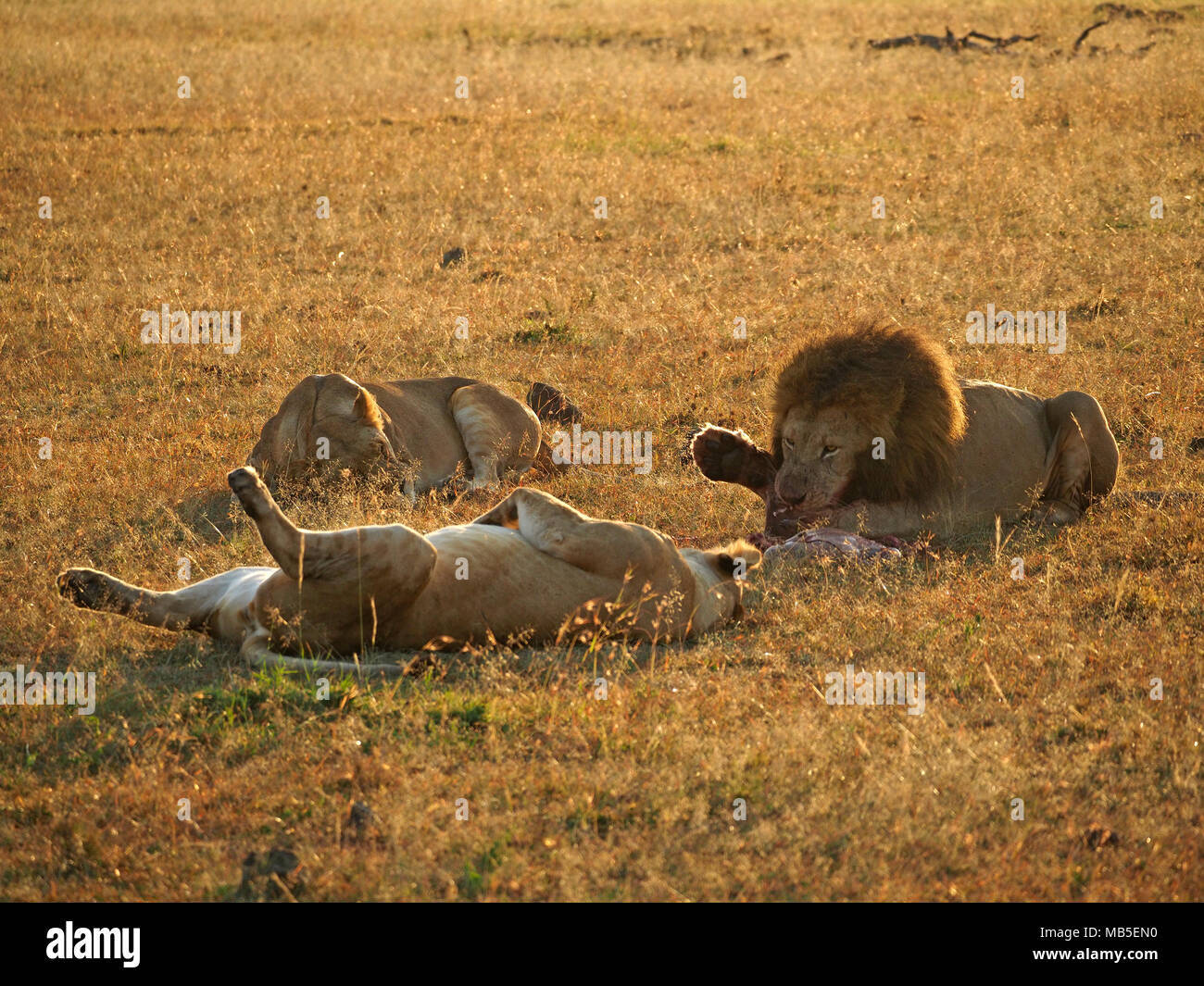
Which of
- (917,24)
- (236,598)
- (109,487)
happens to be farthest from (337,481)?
(917,24)

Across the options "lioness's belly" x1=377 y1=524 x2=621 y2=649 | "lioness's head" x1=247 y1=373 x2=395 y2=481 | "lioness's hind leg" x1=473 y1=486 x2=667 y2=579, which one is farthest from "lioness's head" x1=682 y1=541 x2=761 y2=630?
"lioness's head" x1=247 y1=373 x2=395 y2=481

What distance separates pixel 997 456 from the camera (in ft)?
26.8

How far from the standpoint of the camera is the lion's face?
298 inches

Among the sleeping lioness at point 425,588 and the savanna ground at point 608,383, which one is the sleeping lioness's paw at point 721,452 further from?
the sleeping lioness at point 425,588

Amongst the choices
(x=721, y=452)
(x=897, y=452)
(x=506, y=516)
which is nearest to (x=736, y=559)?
(x=506, y=516)

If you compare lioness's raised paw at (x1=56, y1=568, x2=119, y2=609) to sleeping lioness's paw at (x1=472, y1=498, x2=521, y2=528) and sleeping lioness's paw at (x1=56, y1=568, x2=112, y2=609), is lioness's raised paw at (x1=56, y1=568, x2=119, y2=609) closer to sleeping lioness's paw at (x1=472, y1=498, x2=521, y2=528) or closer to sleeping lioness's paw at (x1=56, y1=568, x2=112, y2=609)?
sleeping lioness's paw at (x1=56, y1=568, x2=112, y2=609)

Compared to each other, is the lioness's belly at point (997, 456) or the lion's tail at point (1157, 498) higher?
the lioness's belly at point (997, 456)

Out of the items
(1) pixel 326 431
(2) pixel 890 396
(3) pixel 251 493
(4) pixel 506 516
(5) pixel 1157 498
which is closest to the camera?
(3) pixel 251 493

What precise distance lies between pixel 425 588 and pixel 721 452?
3009 mm

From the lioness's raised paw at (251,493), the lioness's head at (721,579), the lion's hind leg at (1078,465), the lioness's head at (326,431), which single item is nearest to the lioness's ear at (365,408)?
the lioness's head at (326,431)

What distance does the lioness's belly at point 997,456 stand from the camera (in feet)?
26.4

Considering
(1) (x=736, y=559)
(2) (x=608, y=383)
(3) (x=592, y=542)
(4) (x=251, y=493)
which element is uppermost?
(2) (x=608, y=383)

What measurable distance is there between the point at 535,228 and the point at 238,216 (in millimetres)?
3320

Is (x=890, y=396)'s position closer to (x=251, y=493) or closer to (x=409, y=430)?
(x=409, y=430)
